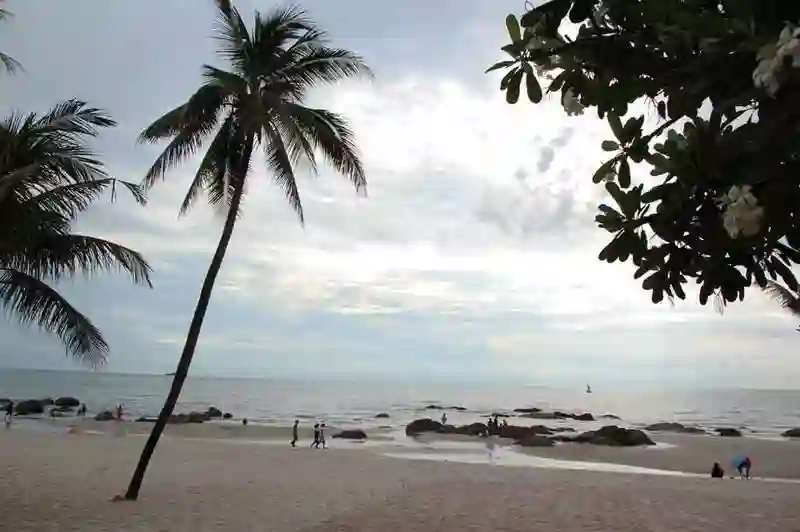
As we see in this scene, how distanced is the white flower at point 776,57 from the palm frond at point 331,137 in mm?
9803

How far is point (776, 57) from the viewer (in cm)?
194

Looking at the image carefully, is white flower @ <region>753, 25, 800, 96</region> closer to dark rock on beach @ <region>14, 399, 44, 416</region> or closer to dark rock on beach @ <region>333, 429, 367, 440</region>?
dark rock on beach @ <region>333, 429, 367, 440</region>

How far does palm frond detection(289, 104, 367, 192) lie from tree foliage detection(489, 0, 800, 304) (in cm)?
862

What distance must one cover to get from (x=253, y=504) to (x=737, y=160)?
1141cm

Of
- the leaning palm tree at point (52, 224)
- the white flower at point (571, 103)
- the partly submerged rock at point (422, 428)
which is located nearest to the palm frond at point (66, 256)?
the leaning palm tree at point (52, 224)

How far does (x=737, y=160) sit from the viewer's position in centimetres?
245

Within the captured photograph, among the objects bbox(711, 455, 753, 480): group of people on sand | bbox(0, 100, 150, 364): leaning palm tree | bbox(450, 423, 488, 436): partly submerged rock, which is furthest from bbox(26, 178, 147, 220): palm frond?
bbox(450, 423, 488, 436): partly submerged rock

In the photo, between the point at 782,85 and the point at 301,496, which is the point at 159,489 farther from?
the point at 782,85

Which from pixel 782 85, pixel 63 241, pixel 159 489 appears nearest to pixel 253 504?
pixel 159 489

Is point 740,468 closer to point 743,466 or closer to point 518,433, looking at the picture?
point 743,466

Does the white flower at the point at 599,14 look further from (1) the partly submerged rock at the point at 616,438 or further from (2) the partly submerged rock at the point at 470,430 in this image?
(2) the partly submerged rock at the point at 470,430

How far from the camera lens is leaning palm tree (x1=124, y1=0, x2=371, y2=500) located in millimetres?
11398

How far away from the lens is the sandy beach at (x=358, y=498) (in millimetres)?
10727

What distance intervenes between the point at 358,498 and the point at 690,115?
38.8 feet
